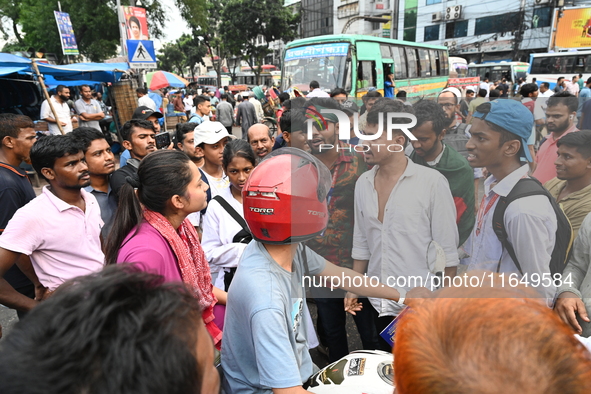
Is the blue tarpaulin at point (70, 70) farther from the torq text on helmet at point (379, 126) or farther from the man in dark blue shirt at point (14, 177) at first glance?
the torq text on helmet at point (379, 126)

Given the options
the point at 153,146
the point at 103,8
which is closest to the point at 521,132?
the point at 153,146

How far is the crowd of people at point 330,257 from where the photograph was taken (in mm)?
589

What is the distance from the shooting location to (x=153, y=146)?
332 centimetres

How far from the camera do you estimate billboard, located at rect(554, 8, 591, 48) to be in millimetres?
23570

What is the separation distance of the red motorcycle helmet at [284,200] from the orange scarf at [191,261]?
59 centimetres

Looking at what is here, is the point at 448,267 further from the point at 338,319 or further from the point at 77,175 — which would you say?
the point at 77,175

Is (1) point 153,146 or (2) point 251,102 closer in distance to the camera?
(1) point 153,146

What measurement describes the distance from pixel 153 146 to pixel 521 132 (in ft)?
9.59

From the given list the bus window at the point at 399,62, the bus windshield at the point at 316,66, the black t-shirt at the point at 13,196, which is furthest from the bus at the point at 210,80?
the black t-shirt at the point at 13,196

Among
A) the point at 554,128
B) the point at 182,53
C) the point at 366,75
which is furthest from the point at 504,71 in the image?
the point at 182,53

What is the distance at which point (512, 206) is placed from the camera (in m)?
1.34

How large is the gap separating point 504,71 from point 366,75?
16708mm

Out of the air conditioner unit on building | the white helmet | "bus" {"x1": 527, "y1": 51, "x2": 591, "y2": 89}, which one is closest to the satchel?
the white helmet

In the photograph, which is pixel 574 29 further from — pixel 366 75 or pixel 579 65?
pixel 366 75
